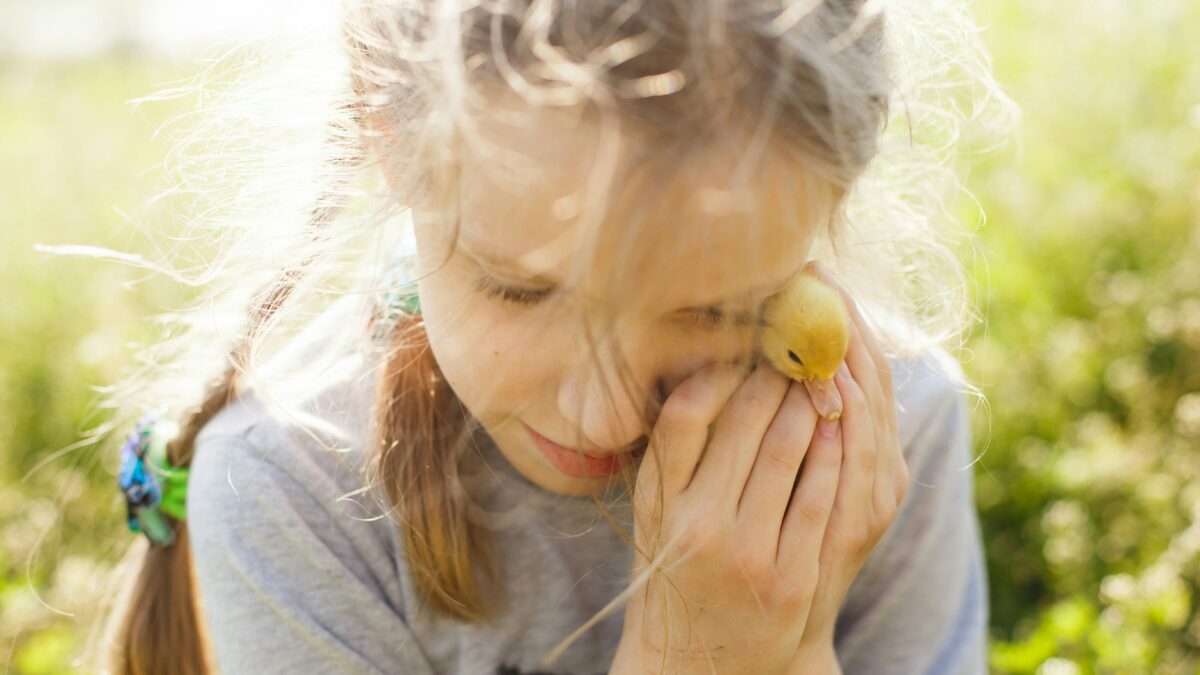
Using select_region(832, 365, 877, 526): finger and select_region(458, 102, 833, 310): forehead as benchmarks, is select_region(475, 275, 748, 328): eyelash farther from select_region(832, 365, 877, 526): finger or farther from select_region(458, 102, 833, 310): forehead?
select_region(832, 365, 877, 526): finger

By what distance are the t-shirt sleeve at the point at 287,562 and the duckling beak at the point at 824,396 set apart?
2.42 feet

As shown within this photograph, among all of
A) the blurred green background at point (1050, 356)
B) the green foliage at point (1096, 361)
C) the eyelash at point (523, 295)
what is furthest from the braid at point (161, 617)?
the green foliage at point (1096, 361)

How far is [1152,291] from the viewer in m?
3.35

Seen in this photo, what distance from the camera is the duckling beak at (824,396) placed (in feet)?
5.04

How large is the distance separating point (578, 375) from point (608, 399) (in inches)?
2.0

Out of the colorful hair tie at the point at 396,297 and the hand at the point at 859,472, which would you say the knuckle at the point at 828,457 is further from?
the colorful hair tie at the point at 396,297

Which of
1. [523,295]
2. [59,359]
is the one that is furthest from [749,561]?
[59,359]

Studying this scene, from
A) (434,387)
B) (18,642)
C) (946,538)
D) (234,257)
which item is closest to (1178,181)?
(946,538)

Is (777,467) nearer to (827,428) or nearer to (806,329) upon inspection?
(827,428)

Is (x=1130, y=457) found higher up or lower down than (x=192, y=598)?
lower down

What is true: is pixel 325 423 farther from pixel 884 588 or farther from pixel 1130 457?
pixel 1130 457

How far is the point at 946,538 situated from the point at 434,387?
1.04 m

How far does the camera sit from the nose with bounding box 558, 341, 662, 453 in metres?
1.31

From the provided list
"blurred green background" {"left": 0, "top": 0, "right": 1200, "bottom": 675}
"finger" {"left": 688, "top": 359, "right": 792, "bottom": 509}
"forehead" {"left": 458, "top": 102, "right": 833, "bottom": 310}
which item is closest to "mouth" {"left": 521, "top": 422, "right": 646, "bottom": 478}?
"finger" {"left": 688, "top": 359, "right": 792, "bottom": 509}
